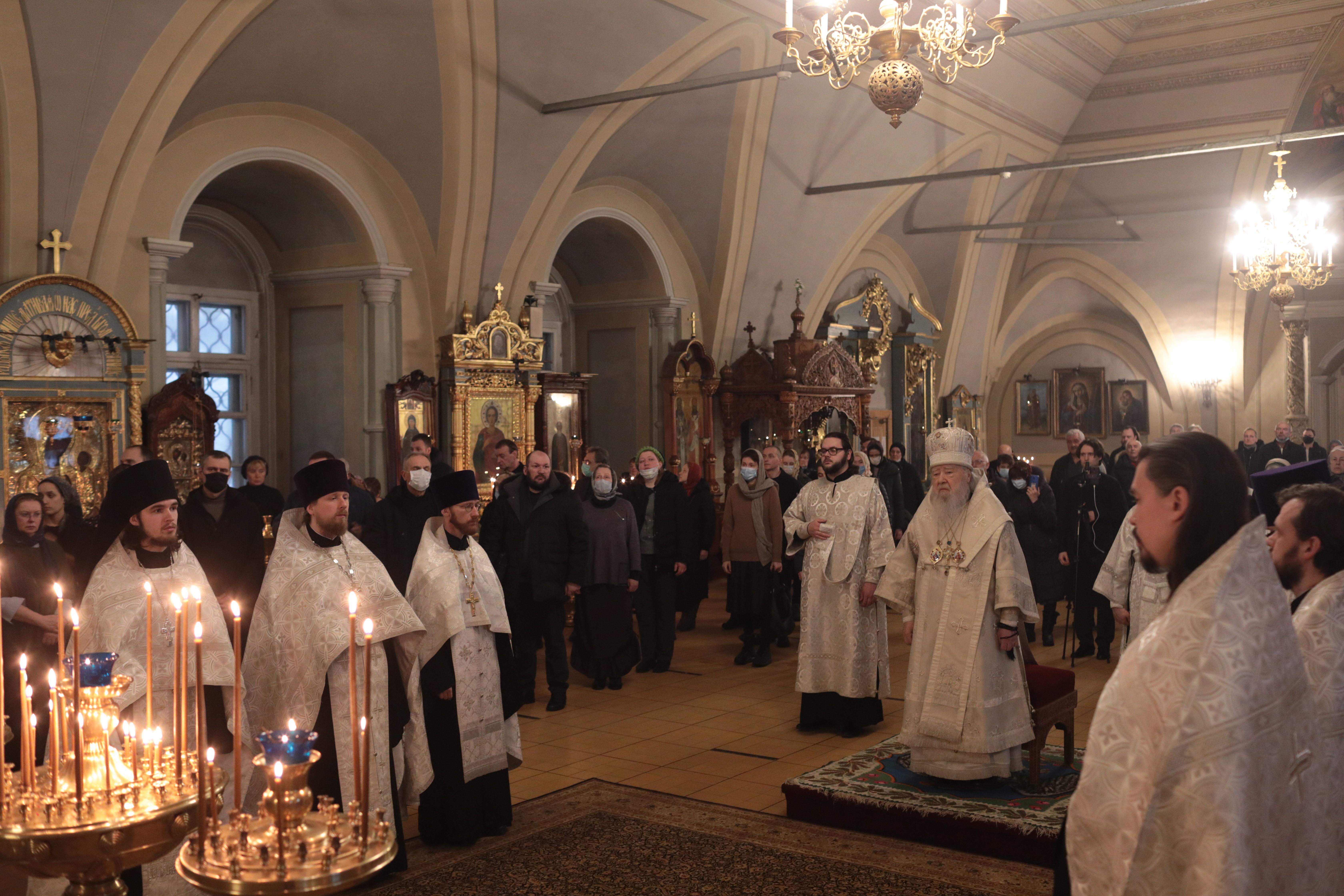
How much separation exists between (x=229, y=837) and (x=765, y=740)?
200 inches

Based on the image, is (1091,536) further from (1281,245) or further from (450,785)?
(450,785)

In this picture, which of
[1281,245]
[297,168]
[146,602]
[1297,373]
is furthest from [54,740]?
[1297,373]

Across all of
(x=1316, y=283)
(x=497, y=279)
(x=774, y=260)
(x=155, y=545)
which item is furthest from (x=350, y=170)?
(x=1316, y=283)

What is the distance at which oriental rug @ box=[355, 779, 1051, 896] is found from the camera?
4.65 meters

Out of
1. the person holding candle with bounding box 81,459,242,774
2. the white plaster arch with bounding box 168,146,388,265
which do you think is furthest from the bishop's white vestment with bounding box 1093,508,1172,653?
the white plaster arch with bounding box 168,146,388,265

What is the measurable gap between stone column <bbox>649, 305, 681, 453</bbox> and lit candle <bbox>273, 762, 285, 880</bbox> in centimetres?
1265

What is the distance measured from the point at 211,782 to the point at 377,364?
937 centimetres

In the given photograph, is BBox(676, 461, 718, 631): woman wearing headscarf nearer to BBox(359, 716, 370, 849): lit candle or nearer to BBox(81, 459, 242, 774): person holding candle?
BBox(81, 459, 242, 774): person holding candle

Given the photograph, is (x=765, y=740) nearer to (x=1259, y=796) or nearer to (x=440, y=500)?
(x=440, y=500)

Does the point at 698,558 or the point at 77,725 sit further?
the point at 698,558

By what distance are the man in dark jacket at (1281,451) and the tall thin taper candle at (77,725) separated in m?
13.7

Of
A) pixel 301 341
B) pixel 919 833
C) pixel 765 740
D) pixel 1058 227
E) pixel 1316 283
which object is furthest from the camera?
pixel 1058 227

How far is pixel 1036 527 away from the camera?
966cm

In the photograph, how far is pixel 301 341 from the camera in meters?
11.9
